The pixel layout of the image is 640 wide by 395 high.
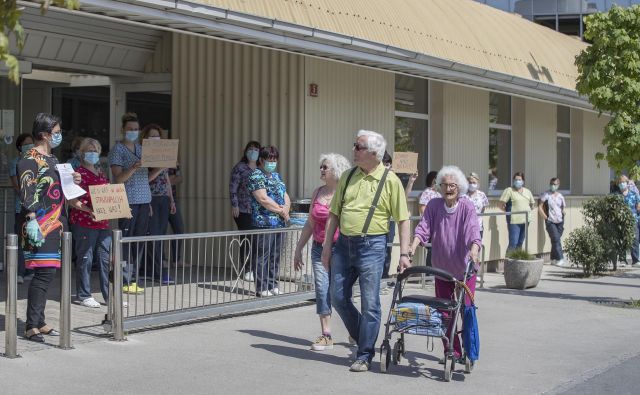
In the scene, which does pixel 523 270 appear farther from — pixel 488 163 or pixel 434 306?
pixel 434 306

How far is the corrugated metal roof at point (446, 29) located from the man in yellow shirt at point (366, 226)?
2.76 m

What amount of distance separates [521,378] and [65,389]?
3.56 metres

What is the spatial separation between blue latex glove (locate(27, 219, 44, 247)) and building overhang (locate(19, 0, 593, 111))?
5.93ft

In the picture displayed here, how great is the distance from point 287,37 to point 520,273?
213 inches

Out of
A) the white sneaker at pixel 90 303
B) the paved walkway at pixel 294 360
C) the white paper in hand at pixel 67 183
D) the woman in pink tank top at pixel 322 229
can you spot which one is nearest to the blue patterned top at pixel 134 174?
the white sneaker at pixel 90 303

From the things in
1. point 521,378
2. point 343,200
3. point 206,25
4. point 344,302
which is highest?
point 206,25

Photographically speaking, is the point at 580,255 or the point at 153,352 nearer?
the point at 153,352

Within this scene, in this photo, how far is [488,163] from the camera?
1836 cm

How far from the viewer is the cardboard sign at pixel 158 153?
1073 centimetres

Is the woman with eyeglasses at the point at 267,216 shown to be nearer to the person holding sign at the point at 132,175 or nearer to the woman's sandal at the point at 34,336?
the person holding sign at the point at 132,175

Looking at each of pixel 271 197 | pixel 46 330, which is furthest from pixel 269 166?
pixel 46 330

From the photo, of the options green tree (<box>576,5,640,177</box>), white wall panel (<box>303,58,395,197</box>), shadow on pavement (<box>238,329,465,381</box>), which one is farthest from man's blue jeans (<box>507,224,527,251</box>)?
shadow on pavement (<box>238,329,465,381</box>)

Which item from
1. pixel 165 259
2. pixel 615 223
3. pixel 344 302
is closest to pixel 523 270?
pixel 615 223

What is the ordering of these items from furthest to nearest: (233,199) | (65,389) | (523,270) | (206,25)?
(523,270) < (233,199) < (206,25) < (65,389)
